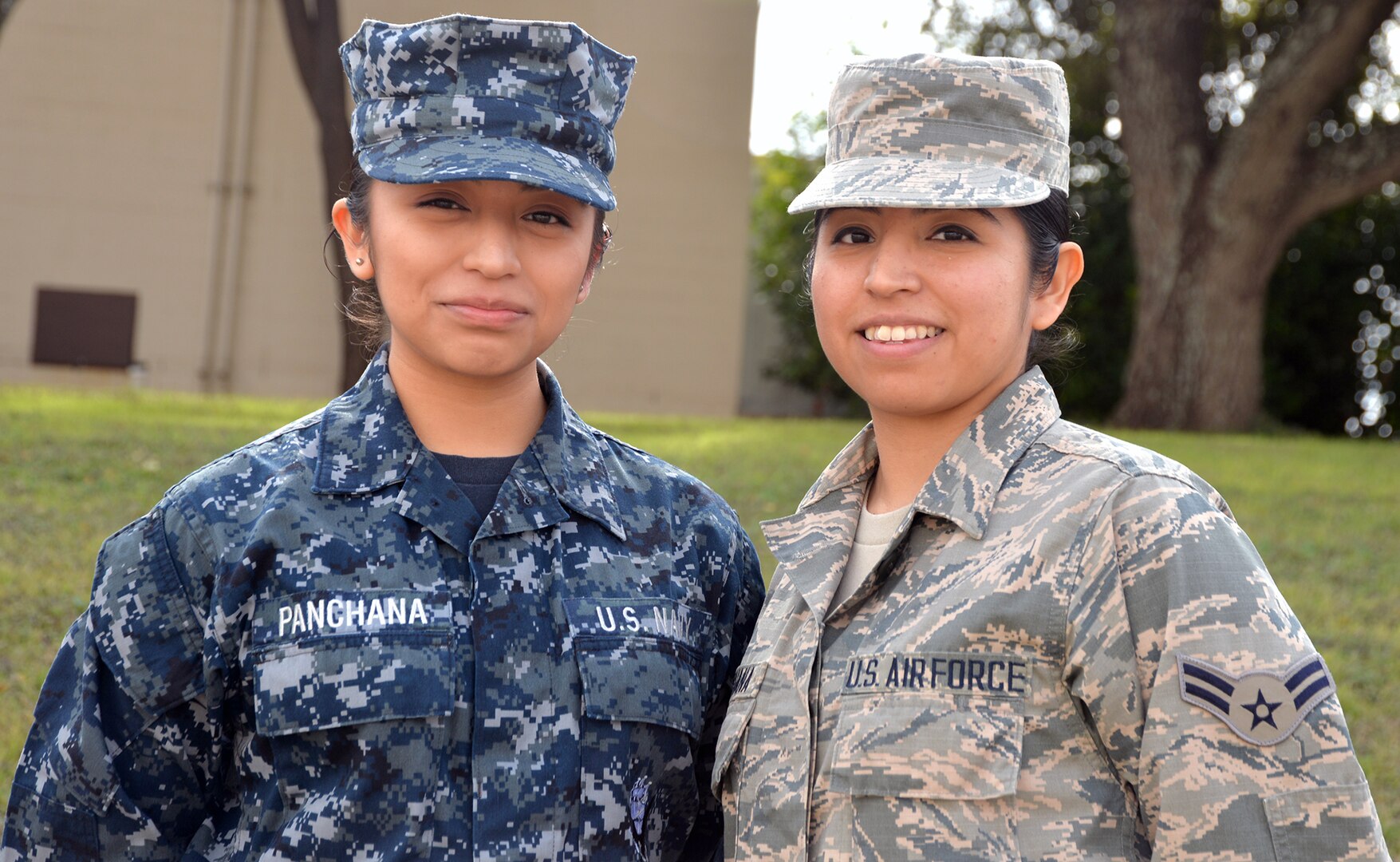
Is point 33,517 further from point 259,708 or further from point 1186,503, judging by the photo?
point 1186,503

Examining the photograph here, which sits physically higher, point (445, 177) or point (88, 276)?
point (445, 177)

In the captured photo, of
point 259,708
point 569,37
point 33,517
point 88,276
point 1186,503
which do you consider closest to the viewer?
point 1186,503

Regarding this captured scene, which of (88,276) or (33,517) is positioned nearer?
(33,517)

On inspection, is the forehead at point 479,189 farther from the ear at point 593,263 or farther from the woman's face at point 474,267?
the ear at point 593,263

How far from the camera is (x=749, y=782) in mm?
2148

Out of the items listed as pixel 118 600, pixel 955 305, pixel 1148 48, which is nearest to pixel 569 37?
pixel 955 305

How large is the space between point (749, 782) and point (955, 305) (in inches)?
30.5

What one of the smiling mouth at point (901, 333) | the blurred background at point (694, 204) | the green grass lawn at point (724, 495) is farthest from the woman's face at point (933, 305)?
the blurred background at point (694, 204)

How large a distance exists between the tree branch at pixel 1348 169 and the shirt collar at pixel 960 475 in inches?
450

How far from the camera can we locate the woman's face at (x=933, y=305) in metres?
2.14

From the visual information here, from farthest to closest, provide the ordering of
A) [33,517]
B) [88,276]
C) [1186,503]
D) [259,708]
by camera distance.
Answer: [88,276], [33,517], [259,708], [1186,503]

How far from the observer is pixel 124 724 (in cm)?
209

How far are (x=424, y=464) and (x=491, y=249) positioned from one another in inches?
13.9

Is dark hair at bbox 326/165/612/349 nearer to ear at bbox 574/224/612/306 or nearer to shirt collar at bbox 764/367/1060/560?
ear at bbox 574/224/612/306
